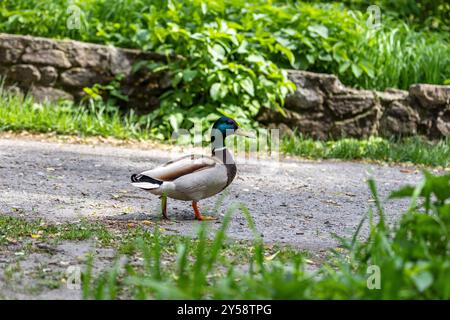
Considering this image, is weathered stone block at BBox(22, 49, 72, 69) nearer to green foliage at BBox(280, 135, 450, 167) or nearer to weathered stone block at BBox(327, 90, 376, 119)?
green foliage at BBox(280, 135, 450, 167)

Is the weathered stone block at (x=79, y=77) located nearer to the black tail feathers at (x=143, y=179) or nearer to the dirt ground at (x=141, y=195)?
the dirt ground at (x=141, y=195)

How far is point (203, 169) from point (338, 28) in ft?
18.2

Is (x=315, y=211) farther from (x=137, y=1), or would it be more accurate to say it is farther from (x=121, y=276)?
(x=137, y=1)

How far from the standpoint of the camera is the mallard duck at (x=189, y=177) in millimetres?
4902

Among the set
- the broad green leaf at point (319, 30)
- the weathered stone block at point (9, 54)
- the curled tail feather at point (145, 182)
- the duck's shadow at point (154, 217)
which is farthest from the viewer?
the broad green leaf at point (319, 30)

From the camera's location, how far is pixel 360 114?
9.61 metres

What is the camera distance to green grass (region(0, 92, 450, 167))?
8711mm

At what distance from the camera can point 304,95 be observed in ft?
31.2

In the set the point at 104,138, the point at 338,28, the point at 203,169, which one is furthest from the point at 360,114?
the point at 203,169

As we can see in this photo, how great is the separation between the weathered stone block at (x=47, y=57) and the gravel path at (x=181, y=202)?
143cm

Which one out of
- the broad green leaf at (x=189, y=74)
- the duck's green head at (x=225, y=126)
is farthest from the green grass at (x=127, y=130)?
the duck's green head at (x=225, y=126)

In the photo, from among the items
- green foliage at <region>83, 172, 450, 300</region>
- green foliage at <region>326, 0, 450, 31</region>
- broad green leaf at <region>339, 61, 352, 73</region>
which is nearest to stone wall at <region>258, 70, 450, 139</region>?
broad green leaf at <region>339, 61, 352, 73</region>

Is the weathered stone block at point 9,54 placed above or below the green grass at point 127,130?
above

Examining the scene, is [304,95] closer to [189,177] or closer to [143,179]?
[189,177]
